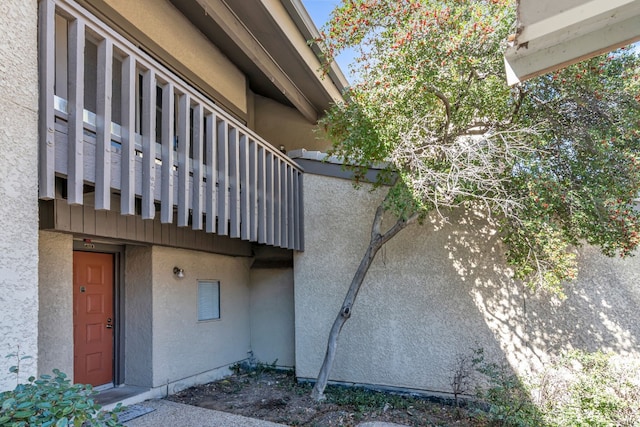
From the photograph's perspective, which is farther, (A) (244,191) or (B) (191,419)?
(A) (244,191)

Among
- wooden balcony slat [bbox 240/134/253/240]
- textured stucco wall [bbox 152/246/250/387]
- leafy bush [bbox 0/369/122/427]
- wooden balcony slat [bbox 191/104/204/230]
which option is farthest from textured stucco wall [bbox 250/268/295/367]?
leafy bush [bbox 0/369/122/427]

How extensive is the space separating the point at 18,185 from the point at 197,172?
2.23m

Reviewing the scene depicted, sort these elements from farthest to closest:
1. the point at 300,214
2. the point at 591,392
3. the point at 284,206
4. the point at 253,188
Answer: the point at 300,214 < the point at 284,206 < the point at 253,188 < the point at 591,392

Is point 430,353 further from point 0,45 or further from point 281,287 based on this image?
point 0,45

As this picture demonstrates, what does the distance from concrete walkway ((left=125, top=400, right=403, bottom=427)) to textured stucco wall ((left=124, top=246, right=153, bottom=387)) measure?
0.60 meters

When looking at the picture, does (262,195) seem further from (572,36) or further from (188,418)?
(572,36)

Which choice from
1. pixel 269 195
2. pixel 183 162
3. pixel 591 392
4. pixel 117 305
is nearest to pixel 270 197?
pixel 269 195

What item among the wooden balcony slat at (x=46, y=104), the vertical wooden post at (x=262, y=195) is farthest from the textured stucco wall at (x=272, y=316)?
the wooden balcony slat at (x=46, y=104)

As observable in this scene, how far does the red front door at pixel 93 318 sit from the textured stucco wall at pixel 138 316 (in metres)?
0.26

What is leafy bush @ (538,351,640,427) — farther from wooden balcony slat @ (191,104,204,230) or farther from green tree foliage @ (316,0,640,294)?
wooden balcony slat @ (191,104,204,230)

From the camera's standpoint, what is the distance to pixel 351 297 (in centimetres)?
660

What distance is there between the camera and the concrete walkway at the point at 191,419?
17.3ft

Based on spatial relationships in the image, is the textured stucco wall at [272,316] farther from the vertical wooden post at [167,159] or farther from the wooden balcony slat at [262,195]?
the vertical wooden post at [167,159]

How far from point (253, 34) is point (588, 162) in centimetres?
599
